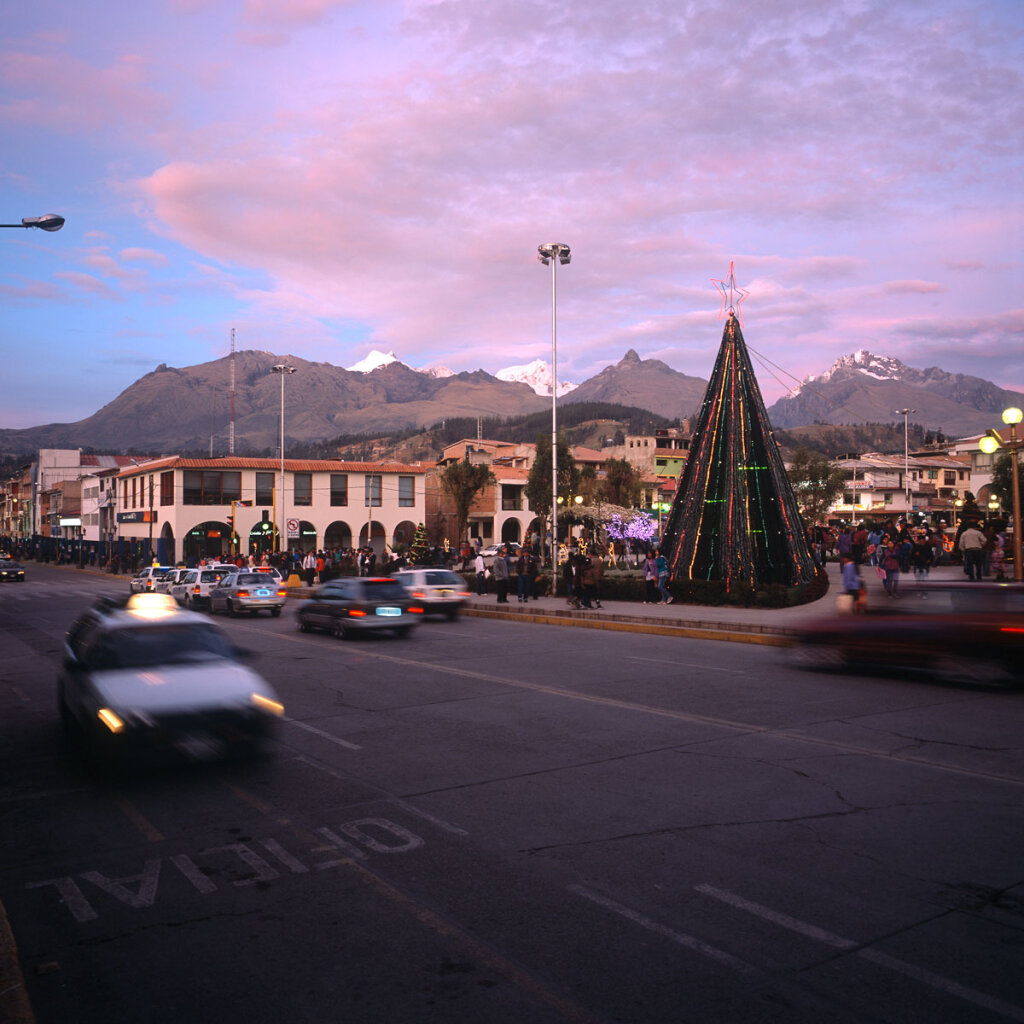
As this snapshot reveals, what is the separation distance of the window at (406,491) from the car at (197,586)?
1302 inches

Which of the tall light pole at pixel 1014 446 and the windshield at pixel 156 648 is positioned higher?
the tall light pole at pixel 1014 446

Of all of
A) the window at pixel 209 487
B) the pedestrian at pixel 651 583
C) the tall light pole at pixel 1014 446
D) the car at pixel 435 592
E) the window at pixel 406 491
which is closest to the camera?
the tall light pole at pixel 1014 446

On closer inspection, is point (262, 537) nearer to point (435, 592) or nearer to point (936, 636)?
point (435, 592)

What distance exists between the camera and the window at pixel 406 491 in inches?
2589

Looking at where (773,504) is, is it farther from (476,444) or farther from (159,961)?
(476,444)

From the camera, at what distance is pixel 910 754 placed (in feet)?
28.0

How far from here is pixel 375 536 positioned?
2576 inches

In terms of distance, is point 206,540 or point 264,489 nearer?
point 206,540

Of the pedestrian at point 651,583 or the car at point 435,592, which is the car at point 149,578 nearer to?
the car at point 435,592

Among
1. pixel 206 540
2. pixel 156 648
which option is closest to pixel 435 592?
pixel 156 648

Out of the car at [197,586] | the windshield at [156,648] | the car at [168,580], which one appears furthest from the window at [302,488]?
the windshield at [156,648]

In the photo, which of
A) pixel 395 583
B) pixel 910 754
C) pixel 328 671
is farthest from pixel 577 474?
pixel 910 754

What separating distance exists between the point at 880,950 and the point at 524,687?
8.50m

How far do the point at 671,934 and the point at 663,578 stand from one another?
22.2 meters
